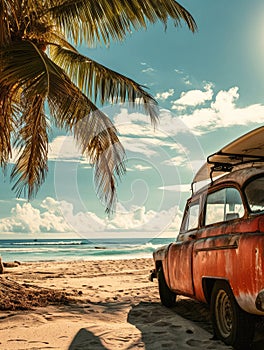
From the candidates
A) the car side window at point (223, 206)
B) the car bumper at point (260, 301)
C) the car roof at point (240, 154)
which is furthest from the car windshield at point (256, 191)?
the car bumper at point (260, 301)

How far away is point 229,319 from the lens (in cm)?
482

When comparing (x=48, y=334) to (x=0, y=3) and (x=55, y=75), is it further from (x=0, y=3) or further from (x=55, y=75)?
(x=0, y=3)

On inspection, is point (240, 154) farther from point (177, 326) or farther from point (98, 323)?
point (98, 323)

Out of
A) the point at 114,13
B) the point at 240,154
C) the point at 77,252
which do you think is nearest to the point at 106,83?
the point at 114,13

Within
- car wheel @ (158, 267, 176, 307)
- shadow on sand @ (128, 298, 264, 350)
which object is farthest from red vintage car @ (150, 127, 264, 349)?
car wheel @ (158, 267, 176, 307)

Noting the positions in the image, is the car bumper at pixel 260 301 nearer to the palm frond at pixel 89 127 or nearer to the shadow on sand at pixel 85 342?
the shadow on sand at pixel 85 342

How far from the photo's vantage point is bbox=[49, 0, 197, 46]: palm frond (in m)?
8.22

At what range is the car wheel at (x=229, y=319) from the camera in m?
4.43

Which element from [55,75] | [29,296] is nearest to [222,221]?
[55,75]

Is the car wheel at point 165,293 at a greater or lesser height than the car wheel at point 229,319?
lesser

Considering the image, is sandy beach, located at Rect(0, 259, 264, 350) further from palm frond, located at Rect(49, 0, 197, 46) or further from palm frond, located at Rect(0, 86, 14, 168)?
palm frond, located at Rect(49, 0, 197, 46)

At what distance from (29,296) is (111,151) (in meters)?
3.06

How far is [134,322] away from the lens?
6.23 metres

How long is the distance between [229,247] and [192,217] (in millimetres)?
2068
